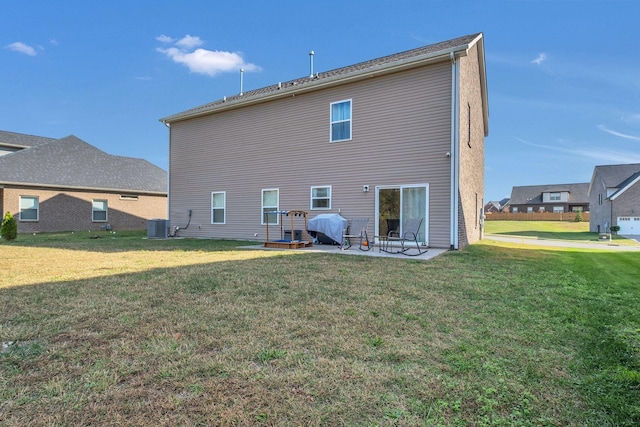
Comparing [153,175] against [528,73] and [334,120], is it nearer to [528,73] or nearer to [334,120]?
[334,120]

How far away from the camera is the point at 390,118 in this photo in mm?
10266

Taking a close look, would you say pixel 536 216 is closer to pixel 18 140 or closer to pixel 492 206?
pixel 492 206

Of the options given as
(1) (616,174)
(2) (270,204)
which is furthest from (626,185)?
(2) (270,204)

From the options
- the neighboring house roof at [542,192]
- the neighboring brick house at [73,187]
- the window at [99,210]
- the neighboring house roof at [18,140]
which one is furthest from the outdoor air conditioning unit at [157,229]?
the neighboring house roof at [542,192]

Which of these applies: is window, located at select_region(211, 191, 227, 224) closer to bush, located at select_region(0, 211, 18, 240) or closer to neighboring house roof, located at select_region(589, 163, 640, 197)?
bush, located at select_region(0, 211, 18, 240)

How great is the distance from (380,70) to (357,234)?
5.06m

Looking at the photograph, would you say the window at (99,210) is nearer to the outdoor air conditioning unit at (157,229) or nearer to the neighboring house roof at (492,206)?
the outdoor air conditioning unit at (157,229)

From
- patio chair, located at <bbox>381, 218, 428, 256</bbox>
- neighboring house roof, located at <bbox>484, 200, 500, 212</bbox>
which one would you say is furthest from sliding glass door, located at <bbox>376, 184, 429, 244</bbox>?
neighboring house roof, located at <bbox>484, 200, 500, 212</bbox>

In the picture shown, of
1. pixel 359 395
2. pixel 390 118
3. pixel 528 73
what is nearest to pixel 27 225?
pixel 390 118

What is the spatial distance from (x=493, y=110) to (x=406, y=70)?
31.6ft

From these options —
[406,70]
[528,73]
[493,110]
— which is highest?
[528,73]

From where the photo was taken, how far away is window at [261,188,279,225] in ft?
40.9

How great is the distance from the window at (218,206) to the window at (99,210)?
1041 cm

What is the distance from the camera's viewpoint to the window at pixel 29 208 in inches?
682
